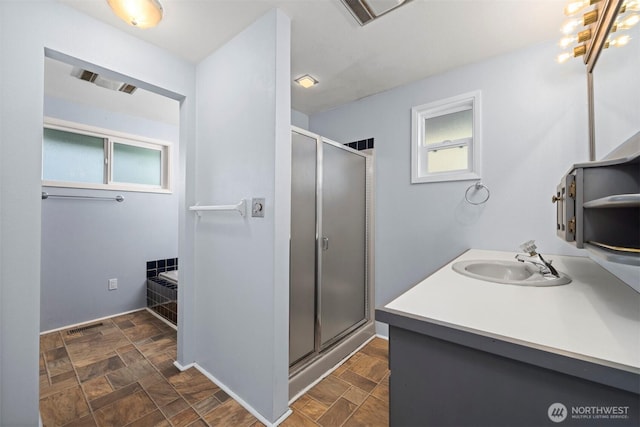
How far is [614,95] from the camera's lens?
1.20 metres

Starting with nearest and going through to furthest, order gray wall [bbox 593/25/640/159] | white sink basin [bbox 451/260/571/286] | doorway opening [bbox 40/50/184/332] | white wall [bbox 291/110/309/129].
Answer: gray wall [bbox 593/25/640/159]
white sink basin [bbox 451/260/571/286]
doorway opening [bbox 40/50/184/332]
white wall [bbox 291/110/309/129]

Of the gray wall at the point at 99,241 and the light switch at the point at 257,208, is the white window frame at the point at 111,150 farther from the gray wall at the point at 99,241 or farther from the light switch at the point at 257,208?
the light switch at the point at 257,208

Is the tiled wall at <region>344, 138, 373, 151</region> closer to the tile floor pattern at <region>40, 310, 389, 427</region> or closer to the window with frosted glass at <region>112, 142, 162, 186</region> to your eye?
the tile floor pattern at <region>40, 310, 389, 427</region>

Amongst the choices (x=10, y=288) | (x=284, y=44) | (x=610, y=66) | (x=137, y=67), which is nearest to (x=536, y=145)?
(x=610, y=66)

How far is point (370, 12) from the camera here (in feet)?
4.76

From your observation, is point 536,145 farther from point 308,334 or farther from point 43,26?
point 43,26

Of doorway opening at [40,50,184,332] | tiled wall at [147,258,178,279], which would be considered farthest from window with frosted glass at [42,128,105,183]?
tiled wall at [147,258,178,279]

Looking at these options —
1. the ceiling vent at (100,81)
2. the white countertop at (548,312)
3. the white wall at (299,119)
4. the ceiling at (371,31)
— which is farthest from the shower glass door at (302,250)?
the ceiling vent at (100,81)

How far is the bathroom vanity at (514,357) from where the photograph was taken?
0.53 meters

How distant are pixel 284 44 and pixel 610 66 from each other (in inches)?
63.8

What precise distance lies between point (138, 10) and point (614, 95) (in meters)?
2.34

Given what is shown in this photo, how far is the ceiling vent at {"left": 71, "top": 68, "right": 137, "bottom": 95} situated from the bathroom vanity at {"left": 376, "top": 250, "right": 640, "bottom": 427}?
2.79m

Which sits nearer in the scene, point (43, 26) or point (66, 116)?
point (43, 26)

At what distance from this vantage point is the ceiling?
1.42 m
